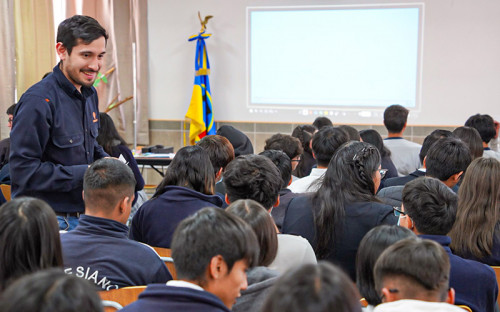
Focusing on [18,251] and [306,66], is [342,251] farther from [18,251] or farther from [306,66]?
[306,66]

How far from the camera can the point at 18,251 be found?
4.43 ft

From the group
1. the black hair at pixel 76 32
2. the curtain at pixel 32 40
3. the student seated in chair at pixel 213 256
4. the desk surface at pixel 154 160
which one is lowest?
the desk surface at pixel 154 160

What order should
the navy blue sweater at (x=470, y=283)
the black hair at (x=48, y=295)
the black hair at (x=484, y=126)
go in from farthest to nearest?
the black hair at (x=484, y=126), the navy blue sweater at (x=470, y=283), the black hair at (x=48, y=295)

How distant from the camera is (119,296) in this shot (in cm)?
163

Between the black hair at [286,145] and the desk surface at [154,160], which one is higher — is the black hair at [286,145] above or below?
above

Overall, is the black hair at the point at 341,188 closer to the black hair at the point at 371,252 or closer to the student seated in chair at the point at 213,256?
the black hair at the point at 371,252

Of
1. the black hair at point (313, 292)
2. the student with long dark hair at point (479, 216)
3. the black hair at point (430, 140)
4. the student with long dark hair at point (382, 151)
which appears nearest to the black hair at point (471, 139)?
the black hair at point (430, 140)

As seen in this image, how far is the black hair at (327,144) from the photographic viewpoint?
3.22 metres

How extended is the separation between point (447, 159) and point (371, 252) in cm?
136

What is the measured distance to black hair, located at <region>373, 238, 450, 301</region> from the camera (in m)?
1.33

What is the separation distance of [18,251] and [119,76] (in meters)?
6.14

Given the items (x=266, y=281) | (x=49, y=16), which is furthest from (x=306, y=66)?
(x=266, y=281)

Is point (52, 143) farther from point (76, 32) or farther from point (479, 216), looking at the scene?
point (479, 216)

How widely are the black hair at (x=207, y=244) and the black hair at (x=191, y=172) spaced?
3.97 ft
